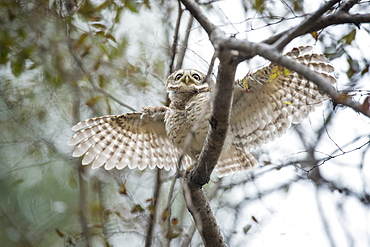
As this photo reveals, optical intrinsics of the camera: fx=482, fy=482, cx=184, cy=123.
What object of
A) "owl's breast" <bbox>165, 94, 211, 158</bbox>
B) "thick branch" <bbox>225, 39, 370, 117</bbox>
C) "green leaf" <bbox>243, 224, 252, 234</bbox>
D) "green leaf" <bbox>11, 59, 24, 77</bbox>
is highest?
"green leaf" <bbox>11, 59, 24, 77</bbox>

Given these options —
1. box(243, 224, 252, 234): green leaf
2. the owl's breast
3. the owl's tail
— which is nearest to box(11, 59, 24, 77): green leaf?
the owl's breast

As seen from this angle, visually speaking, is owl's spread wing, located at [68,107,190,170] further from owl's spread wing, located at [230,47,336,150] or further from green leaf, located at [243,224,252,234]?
green leaf, located at [243,224,252,234]

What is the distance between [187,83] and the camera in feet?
15.8

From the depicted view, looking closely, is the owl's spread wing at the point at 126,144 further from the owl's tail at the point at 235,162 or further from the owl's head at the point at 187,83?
the owl's head at the point at 187,83

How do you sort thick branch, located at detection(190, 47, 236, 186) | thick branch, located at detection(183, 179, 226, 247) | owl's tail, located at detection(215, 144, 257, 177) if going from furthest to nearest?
owl's tail, located at detection(215, 144, 257, 177)
thick branch, located at detection(183, 179, 226, 247)
thick branch, located at detection(190, 47, 236, 186)

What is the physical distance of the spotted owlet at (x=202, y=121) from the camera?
15.0 ft

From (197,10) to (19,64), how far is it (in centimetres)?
342

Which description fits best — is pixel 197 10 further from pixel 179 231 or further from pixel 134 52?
pixel 134 52

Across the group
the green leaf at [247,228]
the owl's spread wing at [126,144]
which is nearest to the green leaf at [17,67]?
the owl's spread wing at [126,144]

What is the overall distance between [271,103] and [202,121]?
92 centimetres

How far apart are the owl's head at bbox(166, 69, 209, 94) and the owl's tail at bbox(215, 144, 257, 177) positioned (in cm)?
84

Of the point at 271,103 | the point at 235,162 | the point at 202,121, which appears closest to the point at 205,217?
the point at 202,121

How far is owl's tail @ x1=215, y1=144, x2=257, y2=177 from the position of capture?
5207mm

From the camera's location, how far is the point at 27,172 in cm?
639
